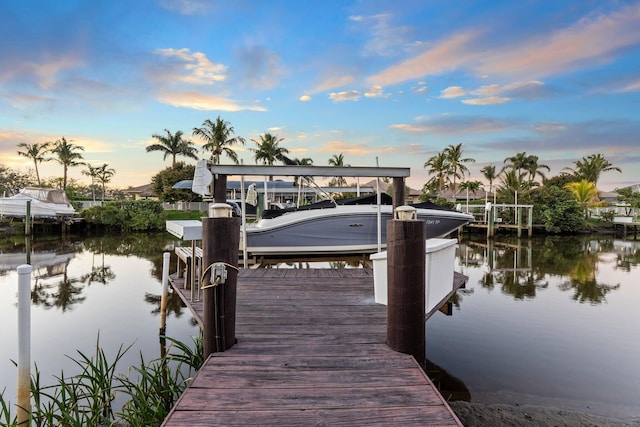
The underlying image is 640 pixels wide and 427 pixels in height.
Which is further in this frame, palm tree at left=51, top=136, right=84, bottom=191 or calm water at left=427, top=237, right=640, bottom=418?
palm tree at left=51, top=136, right=84, bottom=191

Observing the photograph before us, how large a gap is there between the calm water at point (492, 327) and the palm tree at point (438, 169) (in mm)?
37464

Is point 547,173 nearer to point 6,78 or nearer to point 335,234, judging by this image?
point 335,234

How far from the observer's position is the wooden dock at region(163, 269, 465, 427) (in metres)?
1.93

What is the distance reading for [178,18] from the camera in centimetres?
1231

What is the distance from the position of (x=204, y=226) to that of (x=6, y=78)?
18.3m

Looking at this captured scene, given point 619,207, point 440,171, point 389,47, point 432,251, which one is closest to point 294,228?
point 432,251

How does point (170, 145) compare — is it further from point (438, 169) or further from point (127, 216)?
point (438, 169)

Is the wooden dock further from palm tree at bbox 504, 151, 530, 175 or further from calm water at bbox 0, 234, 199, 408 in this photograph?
palm tree at bbox 504, 151, 530, 175

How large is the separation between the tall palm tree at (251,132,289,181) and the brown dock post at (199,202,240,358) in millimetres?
35928

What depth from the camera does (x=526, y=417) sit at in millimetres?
3355

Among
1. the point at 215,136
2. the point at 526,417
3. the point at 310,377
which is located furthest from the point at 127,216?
the point at 526,417

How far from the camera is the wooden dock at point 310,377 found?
193cm

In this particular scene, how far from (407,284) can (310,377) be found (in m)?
0.98

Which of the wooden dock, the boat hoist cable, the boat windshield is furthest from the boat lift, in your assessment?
the boat windshield
